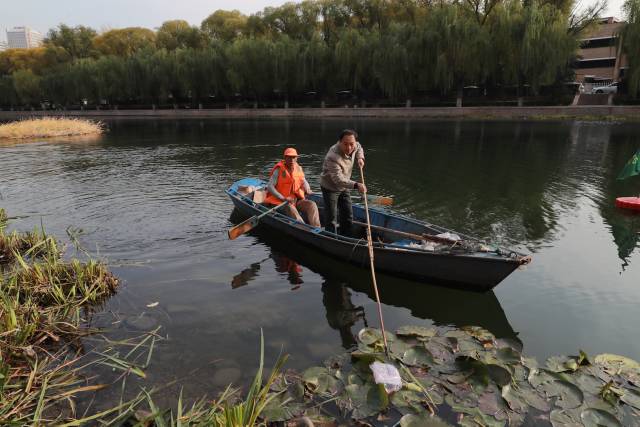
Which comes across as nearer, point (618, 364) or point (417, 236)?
point (618, 364)

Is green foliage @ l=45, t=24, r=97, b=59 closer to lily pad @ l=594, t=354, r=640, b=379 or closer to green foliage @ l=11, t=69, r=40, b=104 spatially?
green foliage @ l=11, t=69, r=40, b=104

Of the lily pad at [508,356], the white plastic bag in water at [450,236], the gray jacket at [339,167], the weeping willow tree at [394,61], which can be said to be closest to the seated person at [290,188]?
the gray jacket at [339,167]

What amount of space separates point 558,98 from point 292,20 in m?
39.3

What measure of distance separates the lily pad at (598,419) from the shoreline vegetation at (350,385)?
1cm

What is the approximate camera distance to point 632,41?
3669 cm

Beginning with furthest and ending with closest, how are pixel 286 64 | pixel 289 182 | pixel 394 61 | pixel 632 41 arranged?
pixel 286 64, pixel 394 61, pixel 632 41, pixel 289 182

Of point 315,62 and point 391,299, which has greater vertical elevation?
point 315,62

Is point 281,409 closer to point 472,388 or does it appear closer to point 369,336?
point 369,336

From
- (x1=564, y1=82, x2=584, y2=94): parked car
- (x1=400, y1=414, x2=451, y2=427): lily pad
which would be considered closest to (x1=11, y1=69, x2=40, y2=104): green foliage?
(x1=564, y1=82, x2=584, y2=94): parked car

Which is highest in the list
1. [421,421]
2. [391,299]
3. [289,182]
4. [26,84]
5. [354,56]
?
[354,56]

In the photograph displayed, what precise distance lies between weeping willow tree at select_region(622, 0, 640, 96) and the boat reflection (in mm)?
39716

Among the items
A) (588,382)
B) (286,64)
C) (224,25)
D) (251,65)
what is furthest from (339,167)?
(224,25)

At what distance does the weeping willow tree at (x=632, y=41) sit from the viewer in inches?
1433

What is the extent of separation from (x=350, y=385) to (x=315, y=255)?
471cm
